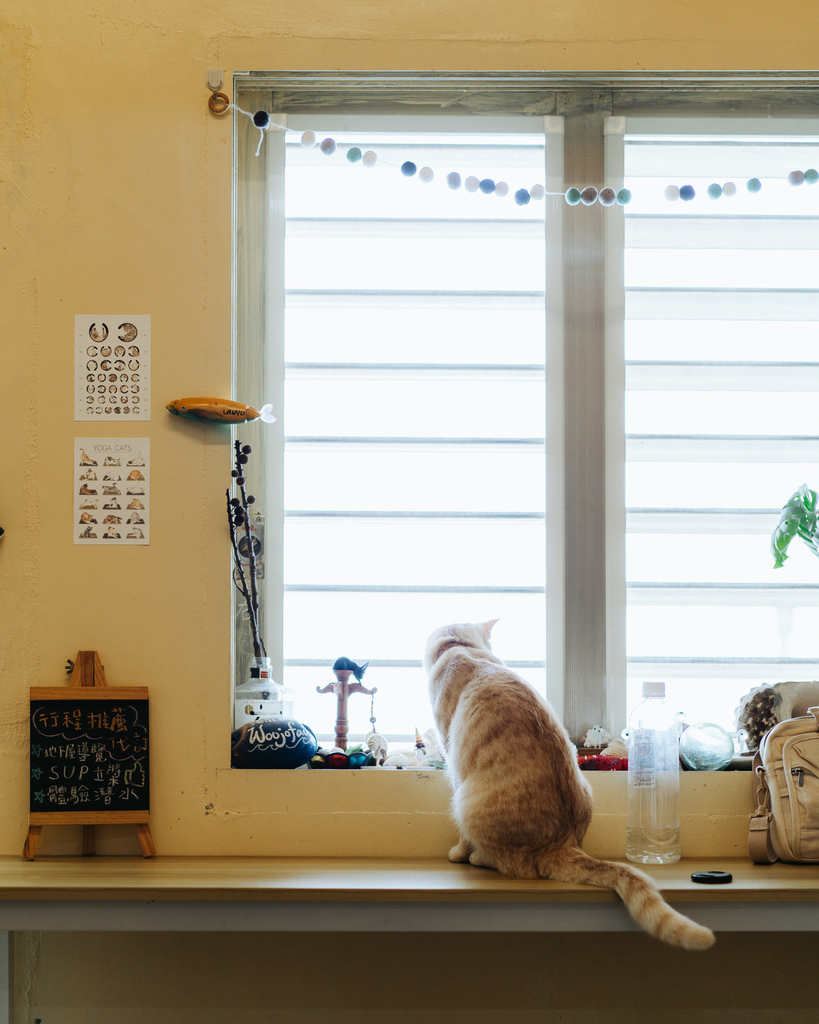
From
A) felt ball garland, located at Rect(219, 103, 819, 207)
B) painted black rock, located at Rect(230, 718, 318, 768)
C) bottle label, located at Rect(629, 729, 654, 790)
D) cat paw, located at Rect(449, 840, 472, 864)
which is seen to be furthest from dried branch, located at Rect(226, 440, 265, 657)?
bottle label, located at Rect(629, 729, 654, 790)

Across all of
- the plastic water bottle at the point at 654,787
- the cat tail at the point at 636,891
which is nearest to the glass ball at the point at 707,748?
the plastic water bottle at the point at 654,787

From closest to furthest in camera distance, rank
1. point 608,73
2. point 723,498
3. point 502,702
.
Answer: point 502,702 → point 608,73 → point 723,498

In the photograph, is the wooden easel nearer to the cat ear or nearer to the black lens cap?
the cat ear

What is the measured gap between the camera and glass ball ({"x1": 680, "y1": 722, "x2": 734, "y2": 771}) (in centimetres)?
189

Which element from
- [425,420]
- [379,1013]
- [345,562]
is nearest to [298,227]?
[425,420]

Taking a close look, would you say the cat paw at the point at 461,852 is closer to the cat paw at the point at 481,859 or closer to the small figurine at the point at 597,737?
the cat paw at the point at 481,859

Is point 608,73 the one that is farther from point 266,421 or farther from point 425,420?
point 266,421

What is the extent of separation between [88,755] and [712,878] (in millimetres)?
1406

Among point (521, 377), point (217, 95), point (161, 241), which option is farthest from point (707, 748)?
point (217, 95)

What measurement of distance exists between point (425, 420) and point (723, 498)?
0.84 m

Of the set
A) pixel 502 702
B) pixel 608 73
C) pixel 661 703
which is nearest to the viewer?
pixel 502 702

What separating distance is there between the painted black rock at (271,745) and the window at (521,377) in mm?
206

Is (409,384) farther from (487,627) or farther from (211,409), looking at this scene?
(487,627)

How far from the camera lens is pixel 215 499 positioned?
1.93 m
